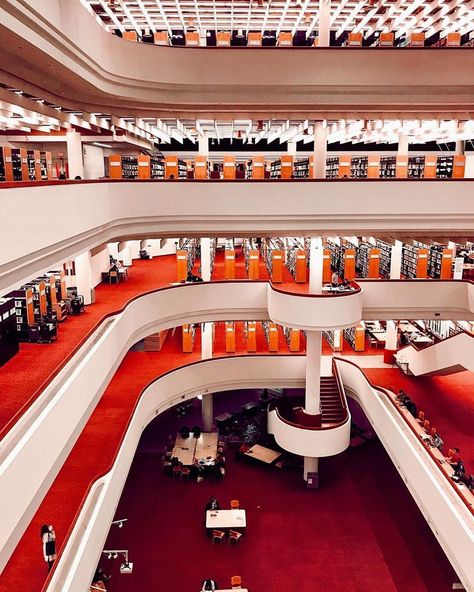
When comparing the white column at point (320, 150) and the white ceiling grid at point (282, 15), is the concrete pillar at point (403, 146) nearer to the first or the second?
the white column at point (320, 150)

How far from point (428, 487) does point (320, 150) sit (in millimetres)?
7365

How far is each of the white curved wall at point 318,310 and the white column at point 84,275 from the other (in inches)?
176

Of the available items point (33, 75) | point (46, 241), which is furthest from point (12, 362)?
point (33, 75)

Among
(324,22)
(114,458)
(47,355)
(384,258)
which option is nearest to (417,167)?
(384,258)

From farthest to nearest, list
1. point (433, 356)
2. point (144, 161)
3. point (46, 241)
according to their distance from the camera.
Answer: point (433, 356) < point (144, 161) < point (46, 241)

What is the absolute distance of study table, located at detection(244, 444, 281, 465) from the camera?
15.1m

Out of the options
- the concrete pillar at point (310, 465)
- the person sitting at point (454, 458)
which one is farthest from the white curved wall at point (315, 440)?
the person sitting at point (454, 458)

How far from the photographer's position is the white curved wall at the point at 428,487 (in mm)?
8234

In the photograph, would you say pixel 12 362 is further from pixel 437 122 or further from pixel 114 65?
pixel 437 122

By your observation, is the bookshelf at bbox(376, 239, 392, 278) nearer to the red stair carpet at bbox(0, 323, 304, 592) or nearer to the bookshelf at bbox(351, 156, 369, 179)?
the bookshelf at bbox(351, 156, 369, 179)

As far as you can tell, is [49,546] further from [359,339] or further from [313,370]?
[359,339]

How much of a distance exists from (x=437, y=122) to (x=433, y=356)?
597 centimetres

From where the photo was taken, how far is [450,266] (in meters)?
14.1

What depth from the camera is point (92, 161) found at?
16.3 meters
